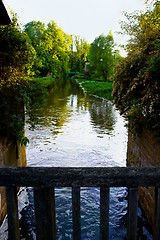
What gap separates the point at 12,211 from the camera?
1.55 meters

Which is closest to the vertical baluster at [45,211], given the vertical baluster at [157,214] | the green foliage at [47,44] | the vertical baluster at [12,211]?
the vertical baluster at [12,211]

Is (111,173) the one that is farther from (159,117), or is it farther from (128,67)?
(128,67)

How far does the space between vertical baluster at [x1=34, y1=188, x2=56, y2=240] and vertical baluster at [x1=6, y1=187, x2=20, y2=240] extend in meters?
0.15

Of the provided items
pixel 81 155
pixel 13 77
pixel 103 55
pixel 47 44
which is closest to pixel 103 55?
pixel 103 55

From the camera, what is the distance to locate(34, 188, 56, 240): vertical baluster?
60.4 inches

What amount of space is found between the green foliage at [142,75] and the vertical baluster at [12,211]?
303 cm

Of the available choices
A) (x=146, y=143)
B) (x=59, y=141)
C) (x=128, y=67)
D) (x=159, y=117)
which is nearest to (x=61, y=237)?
(x=146, y=143)

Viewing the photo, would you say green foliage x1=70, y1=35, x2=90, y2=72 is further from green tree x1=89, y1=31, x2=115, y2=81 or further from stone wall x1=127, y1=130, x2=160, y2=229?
stone wall x1=127, y1=130, x2=160, y2=229

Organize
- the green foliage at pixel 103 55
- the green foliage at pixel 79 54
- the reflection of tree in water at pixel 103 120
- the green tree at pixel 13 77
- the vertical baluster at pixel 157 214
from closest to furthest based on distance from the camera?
the vertical baluster at pixel 157 214 → the green tree at pixel 13 77 → the reflection of tree in water at pixel 103 120 → the green foliage at pixel 103 55 → the green foliage at pixel 79 54

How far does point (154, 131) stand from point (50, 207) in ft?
10.0

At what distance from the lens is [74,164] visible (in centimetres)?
716

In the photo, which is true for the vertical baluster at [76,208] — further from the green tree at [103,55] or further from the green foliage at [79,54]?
the green foliage at [79,54]

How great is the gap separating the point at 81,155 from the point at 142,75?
14.6ft

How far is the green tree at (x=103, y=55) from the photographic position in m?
45.4
